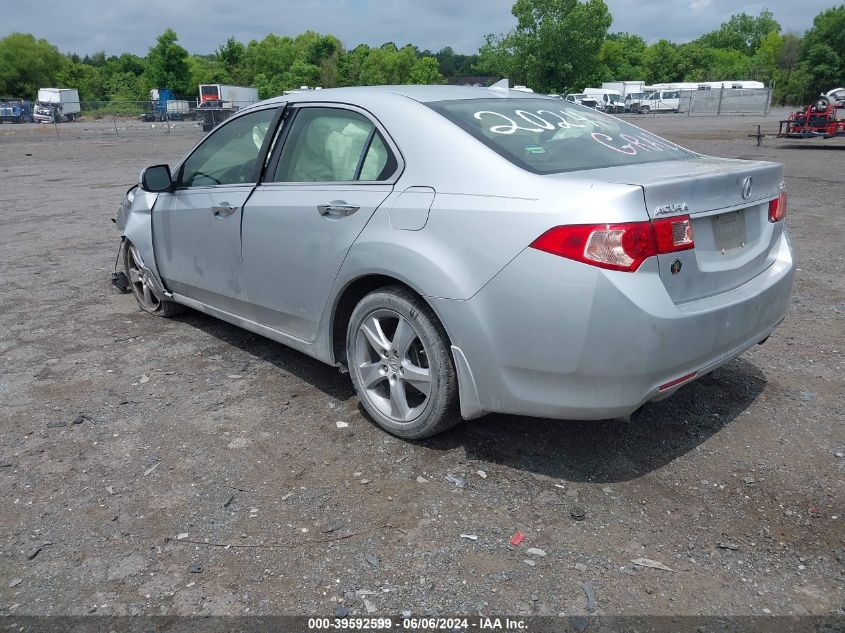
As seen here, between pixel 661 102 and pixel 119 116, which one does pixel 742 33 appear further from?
pixel 119 116

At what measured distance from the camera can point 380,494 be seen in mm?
3166

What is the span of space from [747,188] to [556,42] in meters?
93.8

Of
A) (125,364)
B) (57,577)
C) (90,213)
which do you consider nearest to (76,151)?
(90,213)

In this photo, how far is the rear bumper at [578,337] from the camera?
275 cm

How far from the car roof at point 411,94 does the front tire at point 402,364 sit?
1107mm

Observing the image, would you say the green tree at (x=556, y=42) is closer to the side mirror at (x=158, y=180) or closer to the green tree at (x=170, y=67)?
the green tree at (x=170, y=67)

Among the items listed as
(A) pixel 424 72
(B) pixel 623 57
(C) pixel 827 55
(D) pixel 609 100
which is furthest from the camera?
(B) pixel 623 57

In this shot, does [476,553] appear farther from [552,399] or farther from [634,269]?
[634,269]

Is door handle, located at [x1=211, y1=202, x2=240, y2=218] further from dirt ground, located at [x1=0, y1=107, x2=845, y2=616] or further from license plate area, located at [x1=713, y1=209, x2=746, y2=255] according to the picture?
license plate area, located at [x1=713, y1=209, x2=746, y2=255]

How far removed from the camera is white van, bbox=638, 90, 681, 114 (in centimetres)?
6525

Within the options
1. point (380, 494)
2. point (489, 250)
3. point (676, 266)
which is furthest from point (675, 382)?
point (380, 494)

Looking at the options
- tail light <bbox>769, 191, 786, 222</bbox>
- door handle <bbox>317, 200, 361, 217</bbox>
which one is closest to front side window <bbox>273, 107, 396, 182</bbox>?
door handle <bbox>317, 200, 361, 217</bbox>

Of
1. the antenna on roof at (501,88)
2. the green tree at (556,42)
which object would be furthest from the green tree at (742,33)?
the antenna on roof at (501,88)

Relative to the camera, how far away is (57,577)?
267 cm
